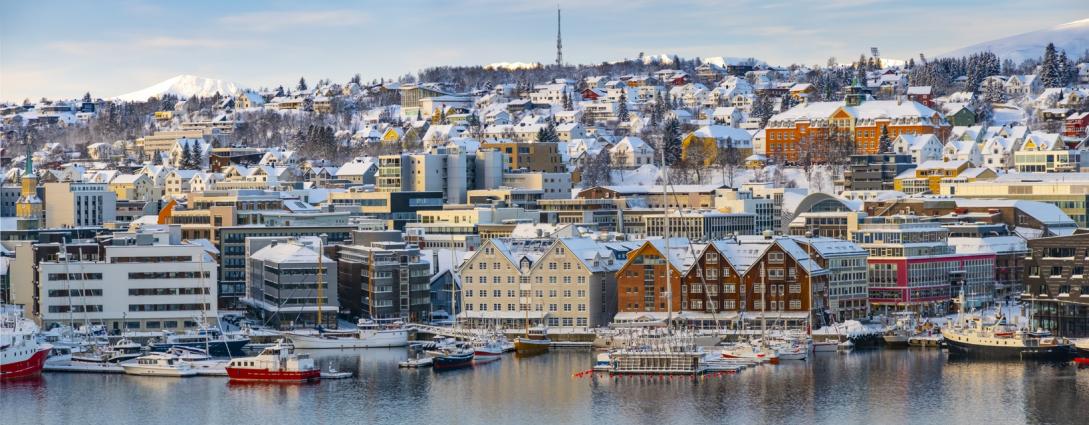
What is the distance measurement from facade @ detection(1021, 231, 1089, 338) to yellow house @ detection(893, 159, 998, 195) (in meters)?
38.2

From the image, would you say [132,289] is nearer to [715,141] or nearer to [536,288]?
[536,288]

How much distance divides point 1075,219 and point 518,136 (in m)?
48.7

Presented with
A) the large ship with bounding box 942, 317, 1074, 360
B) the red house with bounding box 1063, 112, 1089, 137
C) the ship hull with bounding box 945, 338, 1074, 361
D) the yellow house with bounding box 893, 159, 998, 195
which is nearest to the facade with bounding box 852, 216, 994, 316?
the large ship with bounding box 942, 317, 1074, 360

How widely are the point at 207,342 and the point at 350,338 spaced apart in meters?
5.68

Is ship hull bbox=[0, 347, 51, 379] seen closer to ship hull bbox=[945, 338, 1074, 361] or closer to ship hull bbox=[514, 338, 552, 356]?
ship hull bbox=[514, 338, 552, 356]

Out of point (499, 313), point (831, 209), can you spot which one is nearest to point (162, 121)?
point (831, 209)

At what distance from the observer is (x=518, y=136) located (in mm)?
134875

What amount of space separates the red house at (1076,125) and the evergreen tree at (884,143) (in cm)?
1237

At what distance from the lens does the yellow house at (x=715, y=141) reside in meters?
122

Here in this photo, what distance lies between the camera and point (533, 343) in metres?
67.1

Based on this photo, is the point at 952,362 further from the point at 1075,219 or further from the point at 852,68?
the point at 852,68

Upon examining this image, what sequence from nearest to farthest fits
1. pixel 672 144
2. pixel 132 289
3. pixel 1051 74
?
pixel 132 289 → pixel 672 144 → pixel 1051 74

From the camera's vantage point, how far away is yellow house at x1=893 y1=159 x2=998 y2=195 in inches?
4141

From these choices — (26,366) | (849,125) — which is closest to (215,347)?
(26,366)
